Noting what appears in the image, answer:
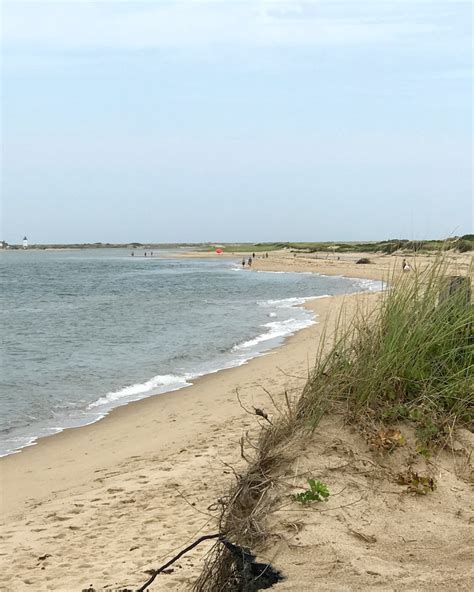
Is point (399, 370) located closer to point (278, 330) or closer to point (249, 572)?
point (249, 572)

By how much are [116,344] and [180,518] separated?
12.6 metres

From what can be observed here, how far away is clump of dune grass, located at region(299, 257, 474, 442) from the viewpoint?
15.4ft

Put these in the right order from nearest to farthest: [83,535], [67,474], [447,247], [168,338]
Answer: [83,535] < [447,247] < [67,474] < [168,338]

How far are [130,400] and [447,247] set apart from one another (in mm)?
6563

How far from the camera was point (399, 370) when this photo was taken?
189 inches

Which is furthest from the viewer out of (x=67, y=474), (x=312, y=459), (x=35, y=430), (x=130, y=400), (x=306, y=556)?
(x=130, y=400)

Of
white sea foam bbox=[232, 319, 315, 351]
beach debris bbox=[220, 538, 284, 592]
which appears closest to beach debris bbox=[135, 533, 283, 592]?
beach debris bbox=[220, 538, 284, 592]

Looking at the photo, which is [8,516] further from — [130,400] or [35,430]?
[130,400]

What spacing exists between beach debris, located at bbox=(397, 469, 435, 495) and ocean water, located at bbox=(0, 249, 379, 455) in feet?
18.5

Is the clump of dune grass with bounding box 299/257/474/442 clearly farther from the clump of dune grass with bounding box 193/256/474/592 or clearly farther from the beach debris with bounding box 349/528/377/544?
the beach debris with bounding box 349/528/377/544

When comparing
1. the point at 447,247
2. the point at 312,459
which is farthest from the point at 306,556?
the point at 447,247

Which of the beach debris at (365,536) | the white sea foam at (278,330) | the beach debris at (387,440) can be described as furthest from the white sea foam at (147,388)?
the beach debris at (365,536)

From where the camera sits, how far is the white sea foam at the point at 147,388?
1105cm

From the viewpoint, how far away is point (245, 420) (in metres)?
8.20
